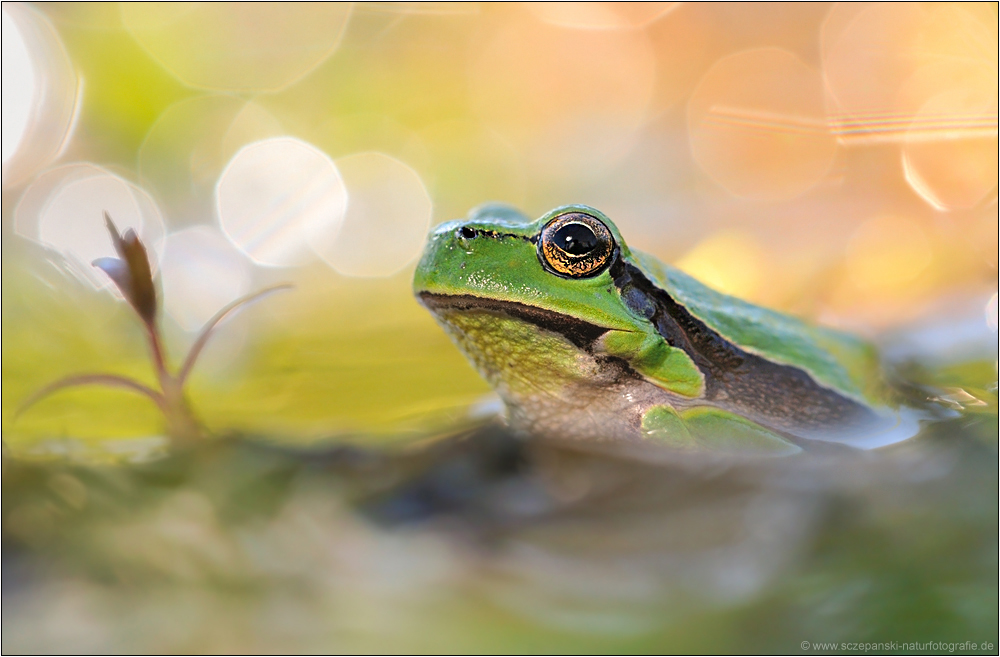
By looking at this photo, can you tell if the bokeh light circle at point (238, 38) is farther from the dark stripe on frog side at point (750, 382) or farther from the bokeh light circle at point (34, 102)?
the dark stripe on frog side at point (750, 382)

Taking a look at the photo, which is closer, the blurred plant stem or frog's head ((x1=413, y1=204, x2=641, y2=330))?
the blurred plant stem

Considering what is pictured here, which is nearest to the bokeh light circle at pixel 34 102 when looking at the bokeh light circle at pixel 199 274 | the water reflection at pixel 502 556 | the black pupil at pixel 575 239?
the bokeh light circle at pixel 199 274

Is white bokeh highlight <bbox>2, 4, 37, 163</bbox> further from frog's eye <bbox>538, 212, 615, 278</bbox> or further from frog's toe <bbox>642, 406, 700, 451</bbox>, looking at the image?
frog's toe <bbox>642, 406, 700, 451</bbox>

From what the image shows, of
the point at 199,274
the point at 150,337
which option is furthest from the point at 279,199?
the point at 150,337

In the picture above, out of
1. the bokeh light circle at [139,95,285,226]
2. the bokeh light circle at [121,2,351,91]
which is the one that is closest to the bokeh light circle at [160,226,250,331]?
the bokeh light circle at [139,95,285,226]

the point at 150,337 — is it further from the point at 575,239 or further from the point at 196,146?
the point at 196,146

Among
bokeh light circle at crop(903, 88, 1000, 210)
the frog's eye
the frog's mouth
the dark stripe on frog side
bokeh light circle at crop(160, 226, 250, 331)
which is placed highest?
bokeh light circle at crop(903, 88, 1000, 210)

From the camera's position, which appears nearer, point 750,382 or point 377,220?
point 750,382

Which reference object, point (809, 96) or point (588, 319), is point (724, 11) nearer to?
point (809, 96)
